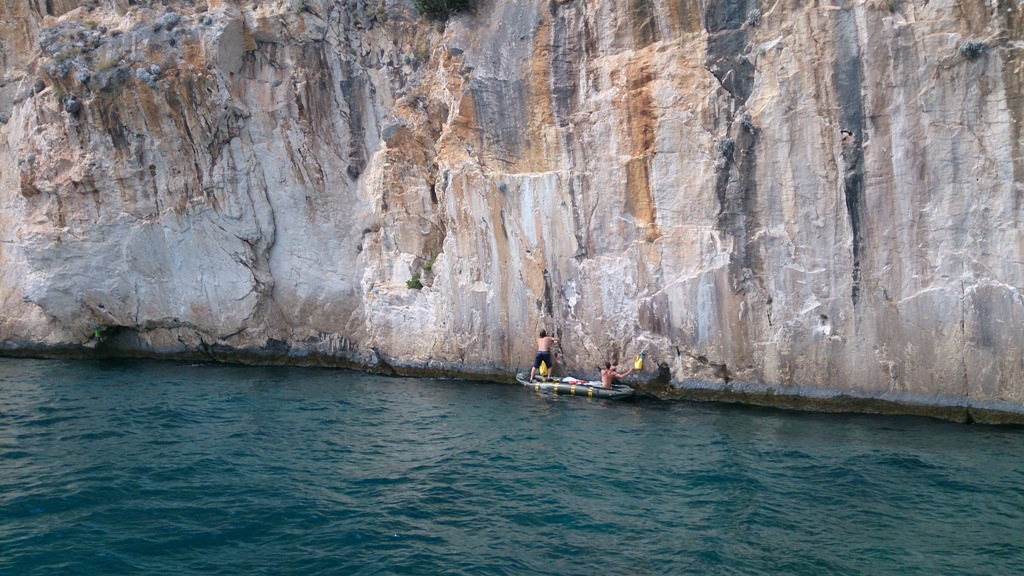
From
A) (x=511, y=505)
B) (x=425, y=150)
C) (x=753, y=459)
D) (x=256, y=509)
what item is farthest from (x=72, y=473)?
(x=425, y=150)

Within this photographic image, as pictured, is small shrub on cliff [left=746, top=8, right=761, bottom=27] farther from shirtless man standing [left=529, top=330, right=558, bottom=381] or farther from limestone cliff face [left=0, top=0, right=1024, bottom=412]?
shirtless man standing [left=529, top=330, right=558, bottom=381]

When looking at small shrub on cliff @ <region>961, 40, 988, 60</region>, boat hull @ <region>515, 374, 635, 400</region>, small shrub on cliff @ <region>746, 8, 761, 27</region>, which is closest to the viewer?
small shrub on cliff @ <region>961, 40, 988, 60</region>

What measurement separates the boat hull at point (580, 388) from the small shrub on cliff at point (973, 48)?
8.31 m

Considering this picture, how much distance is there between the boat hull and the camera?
54.1 ft

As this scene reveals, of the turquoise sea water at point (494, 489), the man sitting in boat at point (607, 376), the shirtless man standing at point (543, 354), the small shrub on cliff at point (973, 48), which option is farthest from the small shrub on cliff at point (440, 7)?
the small shrub on cliff at point (973, 48)

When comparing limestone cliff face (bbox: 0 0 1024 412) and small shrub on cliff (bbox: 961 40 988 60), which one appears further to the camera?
limestone cliff face (bbox: 0 0 1024 412)

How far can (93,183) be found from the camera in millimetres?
21109

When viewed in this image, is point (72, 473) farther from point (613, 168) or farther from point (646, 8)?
point (646, 8)

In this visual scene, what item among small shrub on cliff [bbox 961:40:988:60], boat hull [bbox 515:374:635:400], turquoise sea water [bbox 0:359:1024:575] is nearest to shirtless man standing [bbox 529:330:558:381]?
boat hull [bbox 515:374:635:400]

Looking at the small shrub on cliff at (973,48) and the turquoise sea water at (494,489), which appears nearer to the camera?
the turquoise sea water at (494,489)

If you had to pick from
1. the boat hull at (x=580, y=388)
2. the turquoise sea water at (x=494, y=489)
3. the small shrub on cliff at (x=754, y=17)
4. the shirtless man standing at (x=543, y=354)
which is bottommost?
the turquoise sea water at (x=494, y=489)

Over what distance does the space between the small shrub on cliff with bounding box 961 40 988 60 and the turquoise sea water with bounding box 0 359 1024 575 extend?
605cm

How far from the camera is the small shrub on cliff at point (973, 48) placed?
13438 millimetres

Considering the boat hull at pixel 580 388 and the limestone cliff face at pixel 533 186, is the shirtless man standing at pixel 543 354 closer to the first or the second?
the boat hull at pixel 580 388
